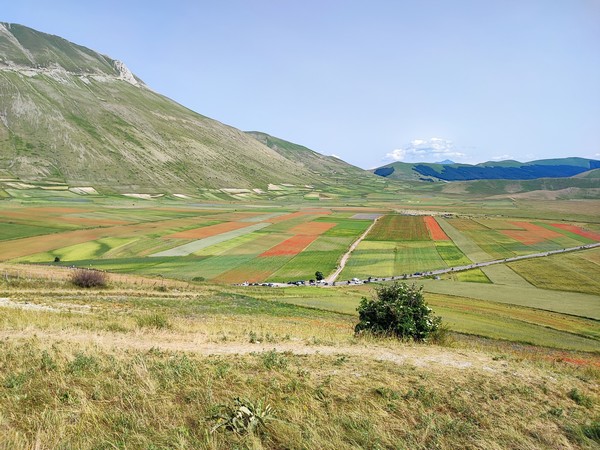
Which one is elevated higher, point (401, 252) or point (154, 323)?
point (154, 323)

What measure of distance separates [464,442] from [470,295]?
55422 millimetres

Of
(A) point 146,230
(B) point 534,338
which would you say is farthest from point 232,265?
(B) point 534,338

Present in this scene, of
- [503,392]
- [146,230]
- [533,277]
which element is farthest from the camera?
[146,230]

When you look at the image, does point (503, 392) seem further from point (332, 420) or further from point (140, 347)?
point (140, 347)

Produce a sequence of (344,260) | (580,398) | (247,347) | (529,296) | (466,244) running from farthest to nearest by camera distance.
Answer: (466,244), (344,260), (529,296), (247,347), (580,398)

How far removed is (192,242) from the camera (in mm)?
98062

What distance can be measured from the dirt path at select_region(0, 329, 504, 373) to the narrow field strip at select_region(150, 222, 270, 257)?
6979 cm

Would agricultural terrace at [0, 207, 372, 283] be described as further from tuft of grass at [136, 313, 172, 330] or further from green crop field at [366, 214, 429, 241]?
Result: tuft of grass at [136, 313, 172, 330]

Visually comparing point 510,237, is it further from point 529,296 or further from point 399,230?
point 529,296

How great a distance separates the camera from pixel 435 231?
129000mm

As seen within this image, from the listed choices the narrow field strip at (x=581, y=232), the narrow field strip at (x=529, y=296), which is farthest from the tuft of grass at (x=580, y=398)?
the narrow field strip at (x=581, y=232)

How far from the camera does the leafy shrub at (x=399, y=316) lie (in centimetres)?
2270

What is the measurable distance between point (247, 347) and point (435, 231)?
122 meters

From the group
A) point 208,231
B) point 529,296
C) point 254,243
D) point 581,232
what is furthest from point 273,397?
point 581,232
